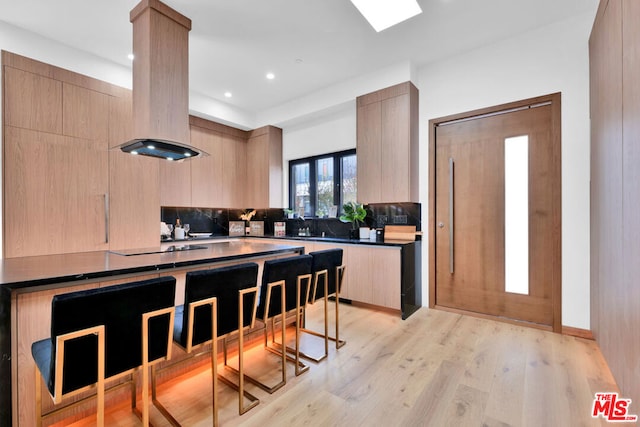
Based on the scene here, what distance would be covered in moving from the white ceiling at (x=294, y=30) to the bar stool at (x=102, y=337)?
8.00ft

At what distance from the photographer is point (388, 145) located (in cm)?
350

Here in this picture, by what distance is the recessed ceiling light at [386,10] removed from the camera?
2266mm

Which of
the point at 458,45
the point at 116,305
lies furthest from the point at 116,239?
the point at 458,45

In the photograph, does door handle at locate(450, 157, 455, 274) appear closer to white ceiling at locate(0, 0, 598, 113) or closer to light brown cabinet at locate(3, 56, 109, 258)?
white ceiling at locate(0, 0, 598, 113)

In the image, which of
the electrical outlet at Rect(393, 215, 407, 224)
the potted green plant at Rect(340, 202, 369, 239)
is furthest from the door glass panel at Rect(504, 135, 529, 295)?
the potted green plant at Rect(340, 202, 369, 239)

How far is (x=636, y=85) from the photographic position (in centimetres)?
149

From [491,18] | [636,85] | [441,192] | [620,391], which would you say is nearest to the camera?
[636,85]

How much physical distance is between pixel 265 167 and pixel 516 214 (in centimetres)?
367

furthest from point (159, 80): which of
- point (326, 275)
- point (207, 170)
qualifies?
point (207, 170)

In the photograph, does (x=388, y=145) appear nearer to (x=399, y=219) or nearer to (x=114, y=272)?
(x=399, y=219)

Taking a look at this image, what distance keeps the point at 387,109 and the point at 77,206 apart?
3594 mm

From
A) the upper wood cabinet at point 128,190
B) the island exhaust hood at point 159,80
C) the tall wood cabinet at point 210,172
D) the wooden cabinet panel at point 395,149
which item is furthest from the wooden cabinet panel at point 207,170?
the wooden cabinet panel at point 395,149

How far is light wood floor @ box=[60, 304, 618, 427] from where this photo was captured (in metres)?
1.62

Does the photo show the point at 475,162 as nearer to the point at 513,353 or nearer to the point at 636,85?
the point at 636,85
